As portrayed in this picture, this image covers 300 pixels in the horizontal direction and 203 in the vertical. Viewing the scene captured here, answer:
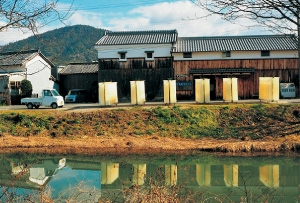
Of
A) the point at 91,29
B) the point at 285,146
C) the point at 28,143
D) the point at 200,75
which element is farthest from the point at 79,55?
the point at 285,146

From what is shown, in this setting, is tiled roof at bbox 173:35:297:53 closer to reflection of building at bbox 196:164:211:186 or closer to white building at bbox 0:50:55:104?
white building at bbox 0:50:55:104

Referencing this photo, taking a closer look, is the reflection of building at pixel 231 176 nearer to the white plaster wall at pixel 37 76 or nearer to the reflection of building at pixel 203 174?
the reflection of building at pixel 203 174

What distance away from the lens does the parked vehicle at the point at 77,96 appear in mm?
26812

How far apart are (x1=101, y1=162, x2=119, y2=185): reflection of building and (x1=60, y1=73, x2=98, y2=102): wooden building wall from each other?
16943mm

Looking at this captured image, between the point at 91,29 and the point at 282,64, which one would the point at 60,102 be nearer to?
the point at 282,64

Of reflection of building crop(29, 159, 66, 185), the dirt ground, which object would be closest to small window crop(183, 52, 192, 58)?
the dirt ground

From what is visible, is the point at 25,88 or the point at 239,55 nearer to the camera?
the point at 239,55

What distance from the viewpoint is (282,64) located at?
78.4 ft

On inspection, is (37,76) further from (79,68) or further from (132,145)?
(132,145)

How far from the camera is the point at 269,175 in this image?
10.3 metres

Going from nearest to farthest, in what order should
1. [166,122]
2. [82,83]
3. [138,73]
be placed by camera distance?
[166,122] < [138,73] < [82,83]

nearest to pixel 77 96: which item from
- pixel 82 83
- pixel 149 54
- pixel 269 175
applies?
pixel 82 83

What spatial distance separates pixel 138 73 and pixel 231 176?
16348 mm

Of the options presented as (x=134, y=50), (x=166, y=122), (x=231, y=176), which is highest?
(x=134, y=50)
